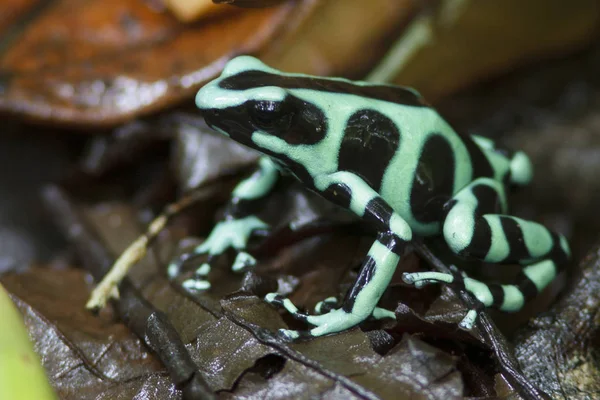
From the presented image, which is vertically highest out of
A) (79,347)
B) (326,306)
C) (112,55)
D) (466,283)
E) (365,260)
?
(466,283)

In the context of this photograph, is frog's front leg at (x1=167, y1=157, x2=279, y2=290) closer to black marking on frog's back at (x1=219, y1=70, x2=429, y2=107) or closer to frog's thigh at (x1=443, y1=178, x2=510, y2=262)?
black marking on frog's back at (x1=219, y1=70, x2=429, y2=107)

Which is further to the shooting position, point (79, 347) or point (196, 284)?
point (196, 284)

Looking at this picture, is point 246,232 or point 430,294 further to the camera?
point 246,232

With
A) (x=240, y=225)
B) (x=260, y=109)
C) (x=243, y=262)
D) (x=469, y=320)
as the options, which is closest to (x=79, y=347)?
(x=243, y=262)

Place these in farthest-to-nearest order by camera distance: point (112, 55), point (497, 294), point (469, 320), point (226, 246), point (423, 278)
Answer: point (112, 55) < point (226, 246) < point (497, 294) < point (423, 278) < point (469, 320)

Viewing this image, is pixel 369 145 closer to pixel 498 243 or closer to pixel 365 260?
pixel 365 260

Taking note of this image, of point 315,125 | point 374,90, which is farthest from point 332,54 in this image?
point 315,125

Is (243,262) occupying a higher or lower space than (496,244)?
lower

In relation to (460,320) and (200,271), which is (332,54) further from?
(460,320)
